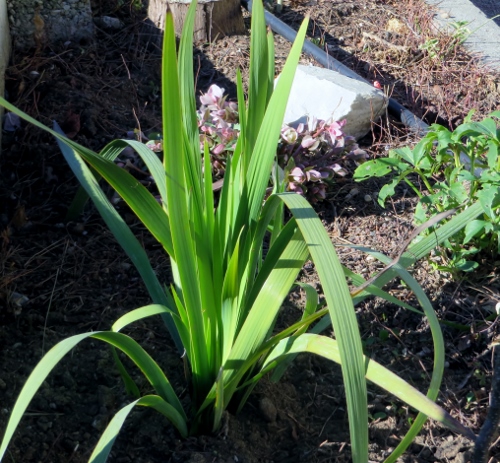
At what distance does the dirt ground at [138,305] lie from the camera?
1.76 meters

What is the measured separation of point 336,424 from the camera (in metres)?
1.90

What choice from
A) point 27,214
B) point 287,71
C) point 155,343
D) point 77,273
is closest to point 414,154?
point 287,71

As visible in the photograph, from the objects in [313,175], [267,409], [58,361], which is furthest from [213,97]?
[58,361]

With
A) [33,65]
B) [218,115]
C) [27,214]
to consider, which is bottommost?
[27,214]

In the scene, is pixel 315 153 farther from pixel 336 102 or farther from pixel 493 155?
pixel 493 155

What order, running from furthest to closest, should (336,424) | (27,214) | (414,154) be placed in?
1. (27,214)
2. (414,154)
3. (336,424)

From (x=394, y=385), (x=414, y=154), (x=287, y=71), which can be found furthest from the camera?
(x=414, y=154)

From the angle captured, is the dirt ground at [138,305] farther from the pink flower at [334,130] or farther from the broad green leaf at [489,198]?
the broad green leaf at [489,198]

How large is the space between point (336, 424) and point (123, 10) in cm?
273

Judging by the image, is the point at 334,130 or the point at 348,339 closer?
the point at 348,339

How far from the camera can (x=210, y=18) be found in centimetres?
360

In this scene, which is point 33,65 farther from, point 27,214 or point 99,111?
Result: point 27,214

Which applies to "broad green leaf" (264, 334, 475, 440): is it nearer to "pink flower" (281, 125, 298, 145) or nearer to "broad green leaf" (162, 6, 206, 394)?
"broad green leaf" (162, 6, 206, 394)

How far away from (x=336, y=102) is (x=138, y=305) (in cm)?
136
